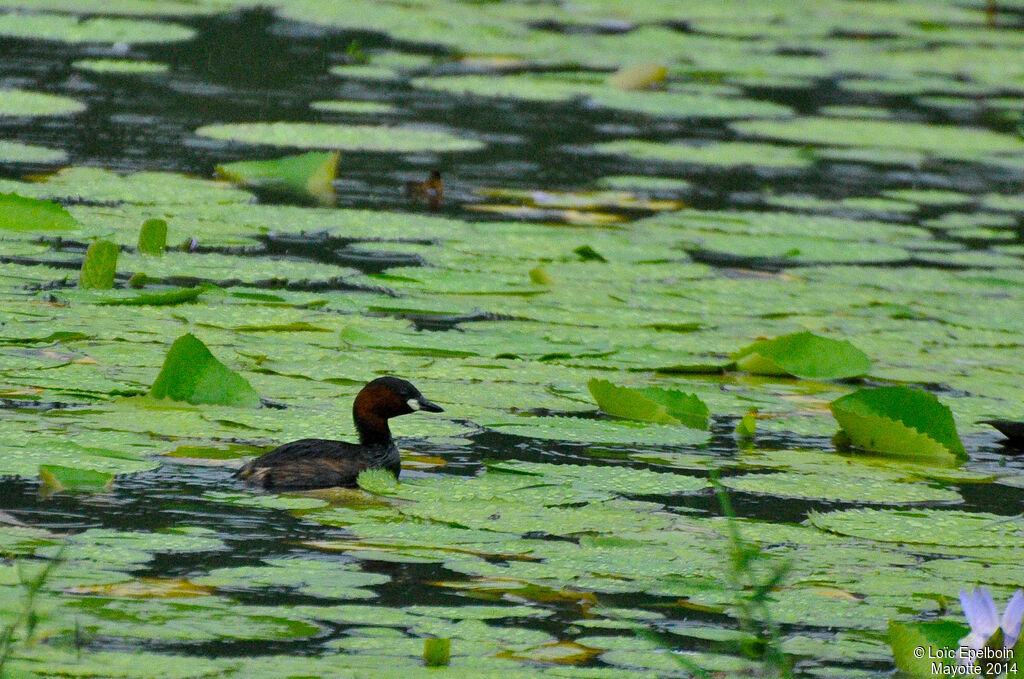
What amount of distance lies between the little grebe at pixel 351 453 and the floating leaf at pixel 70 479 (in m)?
0.33

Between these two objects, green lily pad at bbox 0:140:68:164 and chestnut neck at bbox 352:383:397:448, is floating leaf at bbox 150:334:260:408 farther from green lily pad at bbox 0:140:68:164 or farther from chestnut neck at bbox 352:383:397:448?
green lily pad at bbox 0:140:68:164

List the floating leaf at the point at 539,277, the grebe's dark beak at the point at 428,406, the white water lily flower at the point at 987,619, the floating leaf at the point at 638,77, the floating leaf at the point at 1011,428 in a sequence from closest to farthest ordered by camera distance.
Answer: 1. the white water lily flower at the point at 987,619
2. the grebe's dark beak at the point at 428,406
3. the floating leaf at the point at 1011,428
4. the floating leaf at the point at 539,277
5. the floating leaf at the point at 638,77

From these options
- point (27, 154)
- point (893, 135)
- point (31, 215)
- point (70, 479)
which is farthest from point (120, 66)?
point (70, 479)

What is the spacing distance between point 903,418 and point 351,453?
1.61 m

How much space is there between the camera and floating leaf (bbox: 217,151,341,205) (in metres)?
8.37

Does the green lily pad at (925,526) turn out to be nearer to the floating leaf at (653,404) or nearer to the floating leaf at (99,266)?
the floating leaf at (653,404)

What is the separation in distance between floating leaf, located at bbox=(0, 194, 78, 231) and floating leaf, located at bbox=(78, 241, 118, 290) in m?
0.54

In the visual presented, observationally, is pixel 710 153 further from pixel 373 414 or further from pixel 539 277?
pixel 373 414

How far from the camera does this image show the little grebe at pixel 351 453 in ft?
14.5

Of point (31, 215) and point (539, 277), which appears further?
point (539, 277)

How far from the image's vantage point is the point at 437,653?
3330 millimetres

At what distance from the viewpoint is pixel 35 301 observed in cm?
604

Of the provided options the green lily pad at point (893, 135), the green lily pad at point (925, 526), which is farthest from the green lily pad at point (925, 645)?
the green lily pad at point (893, 135)

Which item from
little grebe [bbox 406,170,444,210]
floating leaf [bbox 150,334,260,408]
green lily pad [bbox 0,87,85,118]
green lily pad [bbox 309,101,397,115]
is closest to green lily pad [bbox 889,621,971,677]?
floating leaf [bbox 150,334,260,408]
